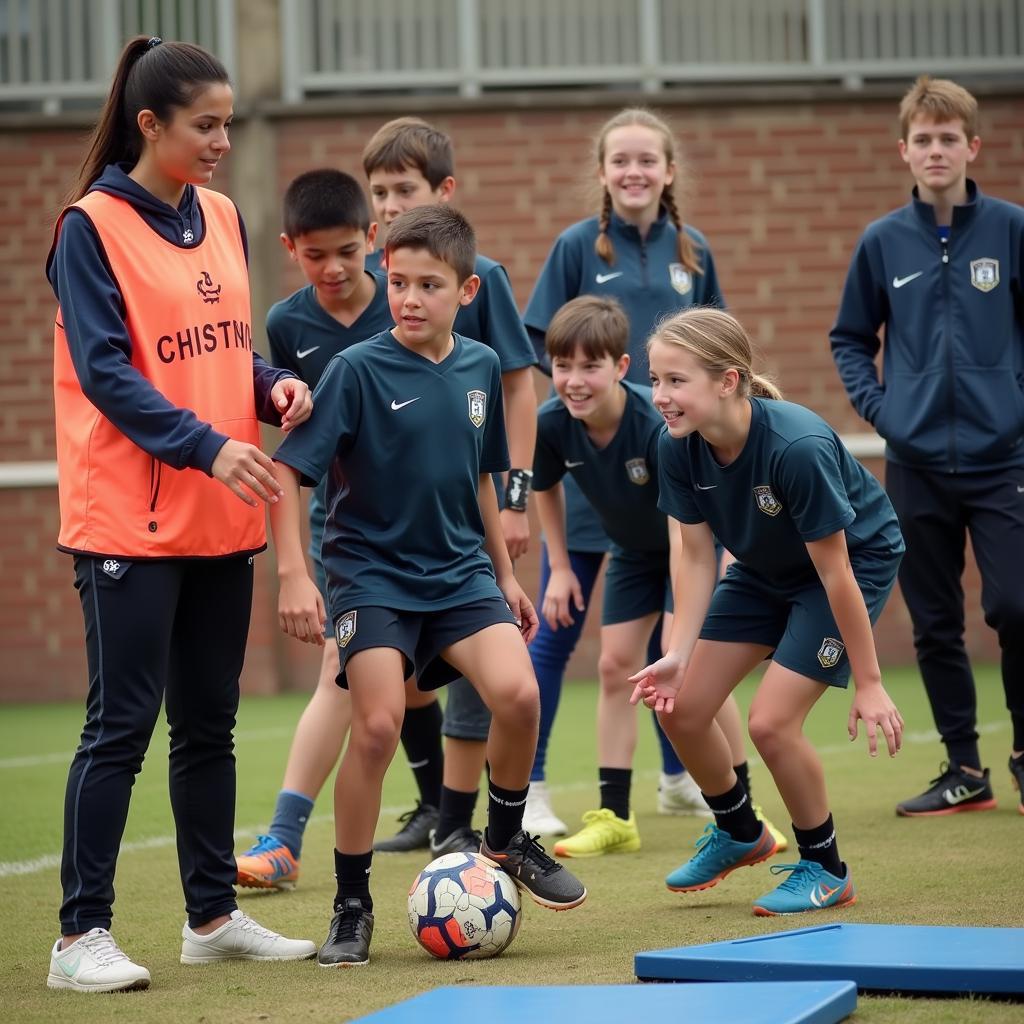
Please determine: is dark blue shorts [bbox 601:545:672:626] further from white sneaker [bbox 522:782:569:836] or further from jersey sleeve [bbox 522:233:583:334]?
jersey sleeve [bbox 522:233:583:334]

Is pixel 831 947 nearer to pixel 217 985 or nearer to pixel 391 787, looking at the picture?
pixel 217 985

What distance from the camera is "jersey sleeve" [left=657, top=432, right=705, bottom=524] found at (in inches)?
169

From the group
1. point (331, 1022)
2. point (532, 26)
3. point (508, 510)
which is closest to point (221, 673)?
point (331, 1022)

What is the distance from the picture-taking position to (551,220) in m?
11.6

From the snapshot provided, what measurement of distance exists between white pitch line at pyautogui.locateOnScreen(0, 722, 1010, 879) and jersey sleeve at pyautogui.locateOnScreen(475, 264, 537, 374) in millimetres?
2017

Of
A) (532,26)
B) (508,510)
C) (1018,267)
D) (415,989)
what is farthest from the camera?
(532,26)

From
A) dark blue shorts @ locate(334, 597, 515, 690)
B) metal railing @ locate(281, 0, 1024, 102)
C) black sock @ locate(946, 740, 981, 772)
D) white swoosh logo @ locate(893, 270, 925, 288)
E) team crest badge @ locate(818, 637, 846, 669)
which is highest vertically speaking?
metal railing @ locate(281, 0, 1024, 102)

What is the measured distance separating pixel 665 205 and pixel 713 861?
8.77ft

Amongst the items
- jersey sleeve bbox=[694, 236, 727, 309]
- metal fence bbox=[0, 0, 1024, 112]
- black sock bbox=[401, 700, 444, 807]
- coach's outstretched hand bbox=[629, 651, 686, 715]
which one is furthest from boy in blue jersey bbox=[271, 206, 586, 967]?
metal fence bbox=[0, 0, 1024, 112]

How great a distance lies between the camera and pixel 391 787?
6949mm

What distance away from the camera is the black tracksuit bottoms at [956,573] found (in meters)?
5.41

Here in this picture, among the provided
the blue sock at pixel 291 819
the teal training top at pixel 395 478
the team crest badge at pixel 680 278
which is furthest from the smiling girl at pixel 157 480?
the team crest badge at pixel 680 278

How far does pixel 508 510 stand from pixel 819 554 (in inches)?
49.3

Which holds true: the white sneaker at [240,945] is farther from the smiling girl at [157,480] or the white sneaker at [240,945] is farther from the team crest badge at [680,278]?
the team crest badge at [680,278]
